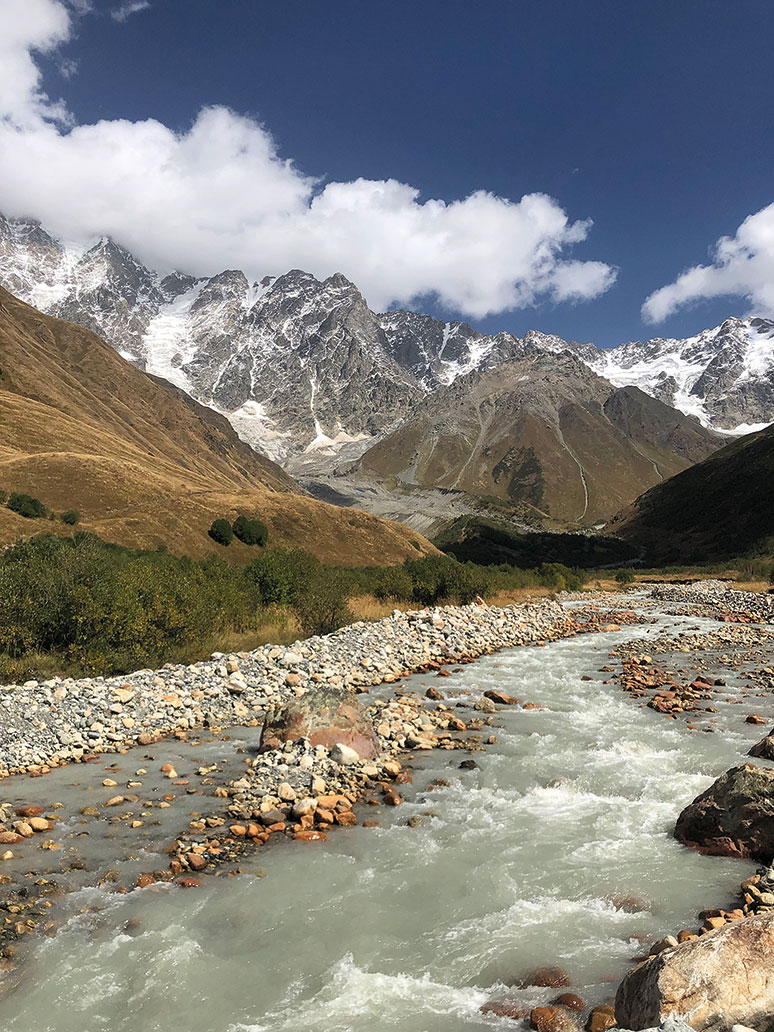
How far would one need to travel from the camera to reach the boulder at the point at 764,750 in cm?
1376

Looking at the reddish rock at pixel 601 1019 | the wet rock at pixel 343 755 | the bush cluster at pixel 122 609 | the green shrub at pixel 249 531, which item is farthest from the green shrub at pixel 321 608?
the green shrub at pixel 249 531

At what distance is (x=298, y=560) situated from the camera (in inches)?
1505

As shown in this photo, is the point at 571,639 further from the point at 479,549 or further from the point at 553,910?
the point at 479,549

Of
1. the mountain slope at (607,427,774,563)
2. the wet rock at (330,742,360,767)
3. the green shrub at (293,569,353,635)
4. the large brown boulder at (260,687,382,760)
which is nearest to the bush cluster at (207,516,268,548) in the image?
the green shrub at (293,569,353,635)

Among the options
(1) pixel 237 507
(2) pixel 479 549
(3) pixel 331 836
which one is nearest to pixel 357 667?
(3) pixel 331 836

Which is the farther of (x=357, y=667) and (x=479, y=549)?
(x=479, y=549)

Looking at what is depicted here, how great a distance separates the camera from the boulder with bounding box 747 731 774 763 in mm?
13757

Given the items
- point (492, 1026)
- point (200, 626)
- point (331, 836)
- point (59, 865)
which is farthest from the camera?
point (200, 626)

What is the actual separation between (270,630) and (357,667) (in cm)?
636

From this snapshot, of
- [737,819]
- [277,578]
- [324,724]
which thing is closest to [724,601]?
[277,578]

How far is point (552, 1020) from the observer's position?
6.32 metres

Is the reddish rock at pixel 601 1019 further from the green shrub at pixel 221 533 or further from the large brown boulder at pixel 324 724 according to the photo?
the green shrub at pixel 221 533

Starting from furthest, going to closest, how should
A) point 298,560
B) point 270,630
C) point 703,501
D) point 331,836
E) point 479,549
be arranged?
point 703,501, point 479,549, point 298,560, point 270,630, point 331,836

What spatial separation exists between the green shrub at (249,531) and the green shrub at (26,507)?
21976 millimetres
